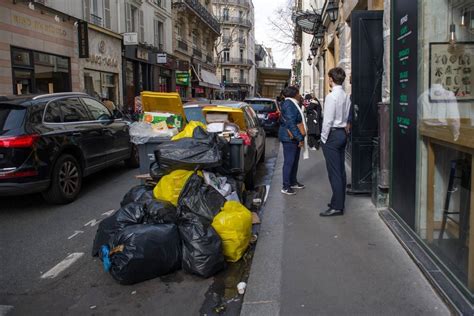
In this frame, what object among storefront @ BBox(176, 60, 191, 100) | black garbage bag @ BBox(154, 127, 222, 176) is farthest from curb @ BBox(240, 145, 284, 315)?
storefront @ BBox(176, 60, 191, 100)

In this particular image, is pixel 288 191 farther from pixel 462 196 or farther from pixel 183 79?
pixel 183 79

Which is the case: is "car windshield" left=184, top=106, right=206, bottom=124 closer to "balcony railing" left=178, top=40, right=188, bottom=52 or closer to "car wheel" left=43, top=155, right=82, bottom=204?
"car wheel" left=43, top=155, right=82, bottom=204

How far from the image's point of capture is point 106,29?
67.6 feet

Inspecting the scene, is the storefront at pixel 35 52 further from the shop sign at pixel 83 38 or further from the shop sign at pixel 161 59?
the shop sign at pixel 161 59

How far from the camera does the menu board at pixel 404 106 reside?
4102mm

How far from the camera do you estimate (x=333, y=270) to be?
3885 millimetres

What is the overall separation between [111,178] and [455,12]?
7.06m

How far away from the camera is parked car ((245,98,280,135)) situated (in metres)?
17.4

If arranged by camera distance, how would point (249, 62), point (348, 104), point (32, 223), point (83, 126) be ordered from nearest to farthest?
point (348, 104) < point (32, 223) < point (83, 126) < point (249, 62)

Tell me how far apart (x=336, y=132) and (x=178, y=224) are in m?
2.28

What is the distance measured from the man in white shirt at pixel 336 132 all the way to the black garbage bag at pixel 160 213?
2.03 m

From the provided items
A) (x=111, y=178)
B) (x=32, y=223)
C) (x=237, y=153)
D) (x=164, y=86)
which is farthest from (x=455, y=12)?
(x=164, y=86)

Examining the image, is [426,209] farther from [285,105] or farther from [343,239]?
[285,105]

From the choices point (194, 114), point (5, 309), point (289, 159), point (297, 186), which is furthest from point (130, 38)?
point (5, 309)
